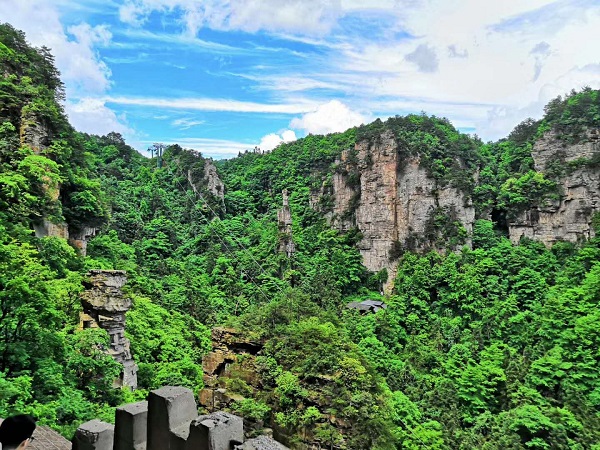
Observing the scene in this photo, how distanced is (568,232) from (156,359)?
114 ft

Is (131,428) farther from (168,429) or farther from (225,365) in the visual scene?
Answer: (225,365)

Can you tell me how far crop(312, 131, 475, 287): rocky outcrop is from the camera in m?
41.7

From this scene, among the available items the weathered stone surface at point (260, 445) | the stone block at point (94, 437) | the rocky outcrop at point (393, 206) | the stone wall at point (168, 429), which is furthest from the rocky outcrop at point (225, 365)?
the rocky outcrop at point (393, 206)

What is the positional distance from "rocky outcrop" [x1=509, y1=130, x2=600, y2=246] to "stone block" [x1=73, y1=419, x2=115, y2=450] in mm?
40632

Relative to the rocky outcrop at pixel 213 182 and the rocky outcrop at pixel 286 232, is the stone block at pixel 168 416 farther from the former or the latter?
the rocky outcrop at pixel 213 182

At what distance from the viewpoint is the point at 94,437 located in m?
4.68

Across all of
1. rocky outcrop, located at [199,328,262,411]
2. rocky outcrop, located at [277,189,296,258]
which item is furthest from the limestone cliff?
rocky outcrop, located at [199,328,262,411]

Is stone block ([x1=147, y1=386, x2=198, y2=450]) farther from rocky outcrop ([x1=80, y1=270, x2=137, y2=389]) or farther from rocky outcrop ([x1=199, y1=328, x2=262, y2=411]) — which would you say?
rocky outcrop ([x1=199, y1=328, x2=262, y2=411])

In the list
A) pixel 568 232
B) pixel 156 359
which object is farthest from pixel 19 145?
pixel 568 232

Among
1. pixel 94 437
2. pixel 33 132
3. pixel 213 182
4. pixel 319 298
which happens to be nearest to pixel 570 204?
pixel 319 298

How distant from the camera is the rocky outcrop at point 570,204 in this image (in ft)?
123

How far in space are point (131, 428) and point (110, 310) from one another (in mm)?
12889

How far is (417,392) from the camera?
77.2 feet

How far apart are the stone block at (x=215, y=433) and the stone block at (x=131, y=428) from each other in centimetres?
76
